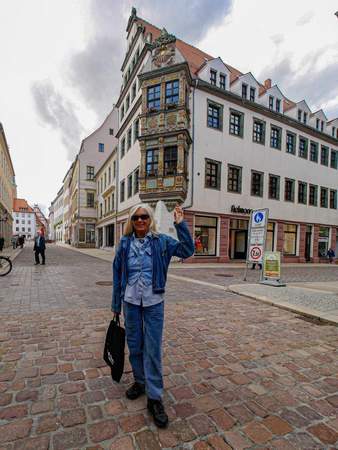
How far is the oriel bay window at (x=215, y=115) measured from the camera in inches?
Result: 758

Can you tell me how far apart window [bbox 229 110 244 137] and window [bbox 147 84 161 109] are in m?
6.31

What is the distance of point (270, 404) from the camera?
2.50m

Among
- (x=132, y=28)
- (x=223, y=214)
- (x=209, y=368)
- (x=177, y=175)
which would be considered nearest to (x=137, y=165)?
(x=177, y=175)

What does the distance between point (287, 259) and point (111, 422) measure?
24.3m

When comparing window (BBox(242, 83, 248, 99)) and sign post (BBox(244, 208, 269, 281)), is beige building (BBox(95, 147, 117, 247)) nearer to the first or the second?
window (BBox(242, 83, 248, 99))

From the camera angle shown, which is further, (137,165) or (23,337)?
(137,165)

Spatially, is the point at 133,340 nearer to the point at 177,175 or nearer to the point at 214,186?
the point at 177,175

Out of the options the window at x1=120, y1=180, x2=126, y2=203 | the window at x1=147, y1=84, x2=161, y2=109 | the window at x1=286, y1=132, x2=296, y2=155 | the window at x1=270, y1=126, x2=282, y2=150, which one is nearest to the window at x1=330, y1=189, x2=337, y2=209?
the window at x1=286, y1=132, x2=296, y2=155

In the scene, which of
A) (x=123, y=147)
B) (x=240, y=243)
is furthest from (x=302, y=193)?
(x=123, y=147)

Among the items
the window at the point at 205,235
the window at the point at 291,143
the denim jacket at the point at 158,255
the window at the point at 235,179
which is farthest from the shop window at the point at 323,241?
the denim jacket at the point at 158,255

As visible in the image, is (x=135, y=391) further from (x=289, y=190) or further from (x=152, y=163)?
(x=289, y=190)

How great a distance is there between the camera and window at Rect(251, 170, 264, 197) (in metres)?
21.5

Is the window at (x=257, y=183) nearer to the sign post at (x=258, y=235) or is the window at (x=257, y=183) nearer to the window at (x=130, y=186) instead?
the window at (x=130, y=186)

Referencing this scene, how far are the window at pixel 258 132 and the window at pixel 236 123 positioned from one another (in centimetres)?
151
